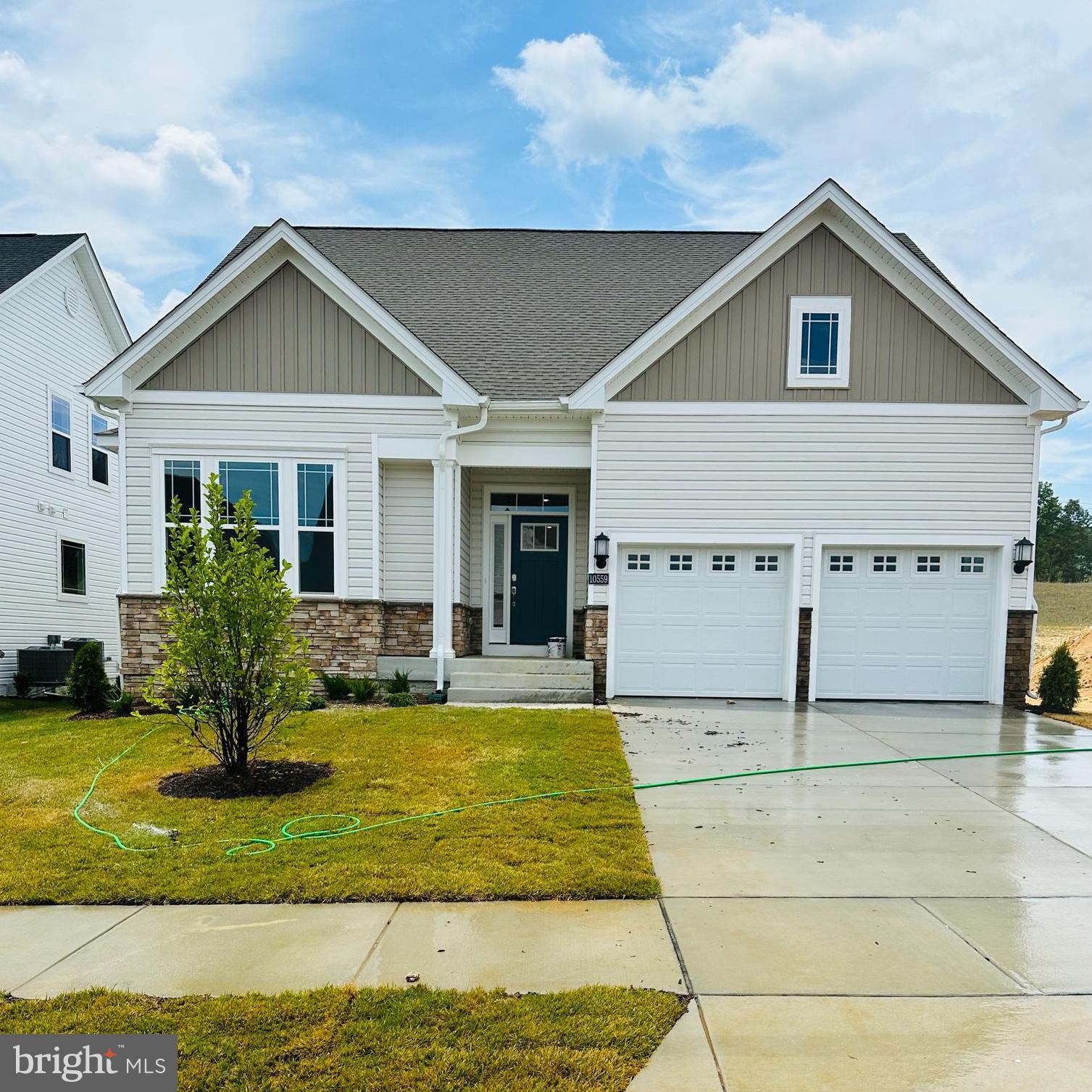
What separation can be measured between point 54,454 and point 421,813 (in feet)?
44.9

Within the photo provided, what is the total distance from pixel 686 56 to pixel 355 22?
560 cm

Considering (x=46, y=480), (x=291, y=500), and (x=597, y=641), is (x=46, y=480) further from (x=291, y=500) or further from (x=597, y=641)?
(x=597, y=641)

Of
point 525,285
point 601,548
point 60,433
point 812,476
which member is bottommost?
point 601,548

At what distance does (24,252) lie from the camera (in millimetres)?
14273

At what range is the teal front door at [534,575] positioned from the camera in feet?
39.2

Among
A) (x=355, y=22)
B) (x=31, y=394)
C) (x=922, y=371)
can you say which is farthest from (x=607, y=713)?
(x=31, y=394)

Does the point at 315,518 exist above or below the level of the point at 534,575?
above

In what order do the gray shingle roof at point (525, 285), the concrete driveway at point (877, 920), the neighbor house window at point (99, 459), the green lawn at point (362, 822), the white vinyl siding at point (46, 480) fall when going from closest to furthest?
the concrete driveway at point (877, 920), the green lawn at point (362, 822), the gray shingle roof at point (525, 285), the white vinyl siding at point (46, 480), the neighbor house window at point (99, 459)

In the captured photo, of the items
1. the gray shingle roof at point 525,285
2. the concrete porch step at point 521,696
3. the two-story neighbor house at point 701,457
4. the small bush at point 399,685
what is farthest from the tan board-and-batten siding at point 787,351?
the small bush at point 399,685

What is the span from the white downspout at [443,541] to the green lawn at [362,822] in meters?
2.38

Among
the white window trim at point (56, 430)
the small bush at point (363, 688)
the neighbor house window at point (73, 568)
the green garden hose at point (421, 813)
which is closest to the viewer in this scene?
the green garden hose at point (421, 813)

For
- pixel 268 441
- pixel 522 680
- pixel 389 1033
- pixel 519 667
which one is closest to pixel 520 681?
pixel 522 680

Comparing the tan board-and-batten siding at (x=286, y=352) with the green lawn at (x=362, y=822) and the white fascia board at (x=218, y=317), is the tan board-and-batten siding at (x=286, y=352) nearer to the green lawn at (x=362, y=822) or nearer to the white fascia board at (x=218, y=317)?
the white fascia board at (x=218, y=317)

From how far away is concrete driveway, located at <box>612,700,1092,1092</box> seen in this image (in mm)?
2549
